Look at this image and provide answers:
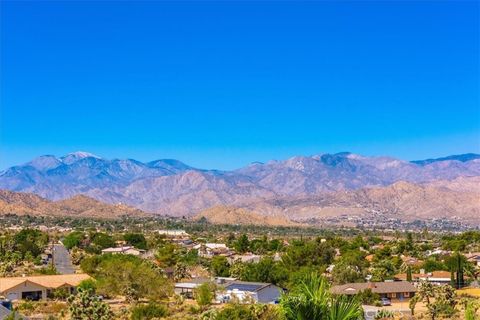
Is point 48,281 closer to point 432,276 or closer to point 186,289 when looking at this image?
point 186,289

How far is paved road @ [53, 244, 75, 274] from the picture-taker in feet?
247

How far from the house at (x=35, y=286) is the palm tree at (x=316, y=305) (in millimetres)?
47415

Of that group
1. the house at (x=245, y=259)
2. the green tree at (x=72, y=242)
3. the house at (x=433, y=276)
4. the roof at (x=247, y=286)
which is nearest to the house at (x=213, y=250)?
the house at (x=245, y=259)

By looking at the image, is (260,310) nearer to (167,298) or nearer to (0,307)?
(0,307)

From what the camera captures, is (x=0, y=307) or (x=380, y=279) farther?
(x=380, y=279)

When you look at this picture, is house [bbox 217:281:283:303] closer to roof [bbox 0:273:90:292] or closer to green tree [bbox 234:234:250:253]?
roof [bbox 0:273:90:292]

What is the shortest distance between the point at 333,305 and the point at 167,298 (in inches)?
1864

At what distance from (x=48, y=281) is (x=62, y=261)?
26681 millimetres

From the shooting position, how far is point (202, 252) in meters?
110

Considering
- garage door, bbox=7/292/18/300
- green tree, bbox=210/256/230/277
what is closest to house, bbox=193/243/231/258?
green tree, bbox=210/256/230/277

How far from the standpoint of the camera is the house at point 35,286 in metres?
56.8

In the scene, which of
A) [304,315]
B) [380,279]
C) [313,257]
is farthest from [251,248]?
[304,315]

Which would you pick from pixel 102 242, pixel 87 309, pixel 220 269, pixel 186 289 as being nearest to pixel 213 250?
pixel 102 242

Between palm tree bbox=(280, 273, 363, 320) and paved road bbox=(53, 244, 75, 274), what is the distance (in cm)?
6197
